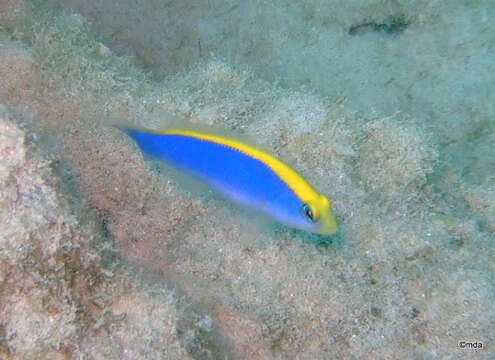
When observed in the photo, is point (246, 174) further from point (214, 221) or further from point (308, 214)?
point (214, 221)

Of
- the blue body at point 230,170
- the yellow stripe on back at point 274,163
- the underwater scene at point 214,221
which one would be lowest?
the underwater scene at point 214,221

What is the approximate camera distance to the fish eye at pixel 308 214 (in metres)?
2.05

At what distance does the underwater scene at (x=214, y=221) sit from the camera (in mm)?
2102

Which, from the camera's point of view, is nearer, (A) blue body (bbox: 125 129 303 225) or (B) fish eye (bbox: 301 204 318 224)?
(B) fish eye (bbox: 301 204 318 224)

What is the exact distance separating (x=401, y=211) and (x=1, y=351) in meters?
3.29

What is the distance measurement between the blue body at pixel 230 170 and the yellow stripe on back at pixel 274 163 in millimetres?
21

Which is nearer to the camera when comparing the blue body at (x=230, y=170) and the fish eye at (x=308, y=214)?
the fish eye at (x=308, y=214)

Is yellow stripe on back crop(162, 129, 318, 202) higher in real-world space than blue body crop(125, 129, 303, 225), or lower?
higher

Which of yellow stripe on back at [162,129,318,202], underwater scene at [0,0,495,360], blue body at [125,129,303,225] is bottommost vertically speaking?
underwater scene at [0,0,495,360]

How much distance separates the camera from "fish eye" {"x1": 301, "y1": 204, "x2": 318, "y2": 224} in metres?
2.05

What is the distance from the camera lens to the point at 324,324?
9.50ft

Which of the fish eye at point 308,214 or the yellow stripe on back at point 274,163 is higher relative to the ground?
the yellow stripe on back at point 274,163

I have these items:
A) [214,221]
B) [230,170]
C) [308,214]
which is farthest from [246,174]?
[214,221]

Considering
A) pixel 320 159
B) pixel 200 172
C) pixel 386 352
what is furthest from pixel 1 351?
pixel 320 159
